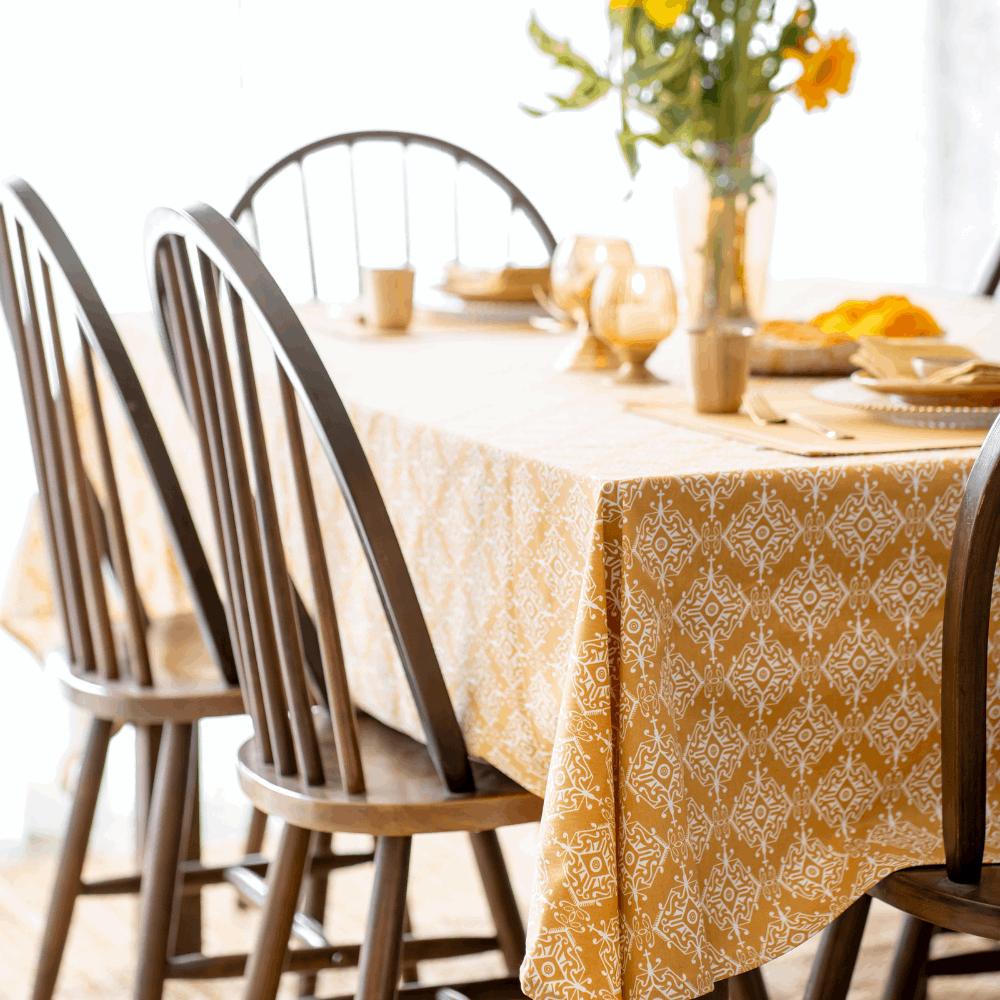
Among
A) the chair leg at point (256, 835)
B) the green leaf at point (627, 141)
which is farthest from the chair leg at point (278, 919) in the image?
the chair leg at point (256, 835)

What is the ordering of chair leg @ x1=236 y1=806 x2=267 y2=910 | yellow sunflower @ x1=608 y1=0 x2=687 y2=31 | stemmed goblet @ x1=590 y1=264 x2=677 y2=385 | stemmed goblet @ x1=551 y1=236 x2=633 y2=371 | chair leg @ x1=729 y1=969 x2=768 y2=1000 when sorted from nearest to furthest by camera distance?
chair leg @ x1=729 y1=969 x2=768 y2=1000 < yellow sunflower @ x1=608 y1=0 x2=687 y2=31 < stemmed goblet @ x1=590 y1=264 x2=677 y2=385 < stemmed goblet @ x1=551 y1=236 x2=633 y2=371 < chair leg @ x1=236 y1=806 x2=267 y2=910

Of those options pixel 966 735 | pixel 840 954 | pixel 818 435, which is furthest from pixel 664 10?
pixel 840 954

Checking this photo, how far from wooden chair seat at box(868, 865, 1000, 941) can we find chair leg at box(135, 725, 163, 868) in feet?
2.87

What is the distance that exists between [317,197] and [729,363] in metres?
1.65

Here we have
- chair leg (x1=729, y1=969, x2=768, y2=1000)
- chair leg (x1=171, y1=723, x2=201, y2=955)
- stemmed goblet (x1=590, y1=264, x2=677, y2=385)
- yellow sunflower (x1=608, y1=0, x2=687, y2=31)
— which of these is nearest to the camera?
chair leg (x1=729, y1=969, x2=768, y2=1000)

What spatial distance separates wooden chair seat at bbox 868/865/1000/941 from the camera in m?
0.92

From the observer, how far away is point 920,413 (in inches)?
43.8

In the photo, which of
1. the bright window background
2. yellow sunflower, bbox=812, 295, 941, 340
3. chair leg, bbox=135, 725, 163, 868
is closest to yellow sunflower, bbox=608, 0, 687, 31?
yellow sunflower, bbox=812, 295, 941, 340

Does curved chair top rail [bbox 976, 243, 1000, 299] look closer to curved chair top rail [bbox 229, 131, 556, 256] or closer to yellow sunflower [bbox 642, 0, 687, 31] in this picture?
curved chair top rail [bbox 229, 131, 556, 256]

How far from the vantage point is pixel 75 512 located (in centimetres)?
139

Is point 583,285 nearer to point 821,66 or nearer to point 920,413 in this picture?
point 821,66

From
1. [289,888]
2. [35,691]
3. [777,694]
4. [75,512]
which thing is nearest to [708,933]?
[777,694]

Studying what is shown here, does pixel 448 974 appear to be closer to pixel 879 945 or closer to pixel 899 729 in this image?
pixel 879 945

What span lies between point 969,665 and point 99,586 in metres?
0.88
